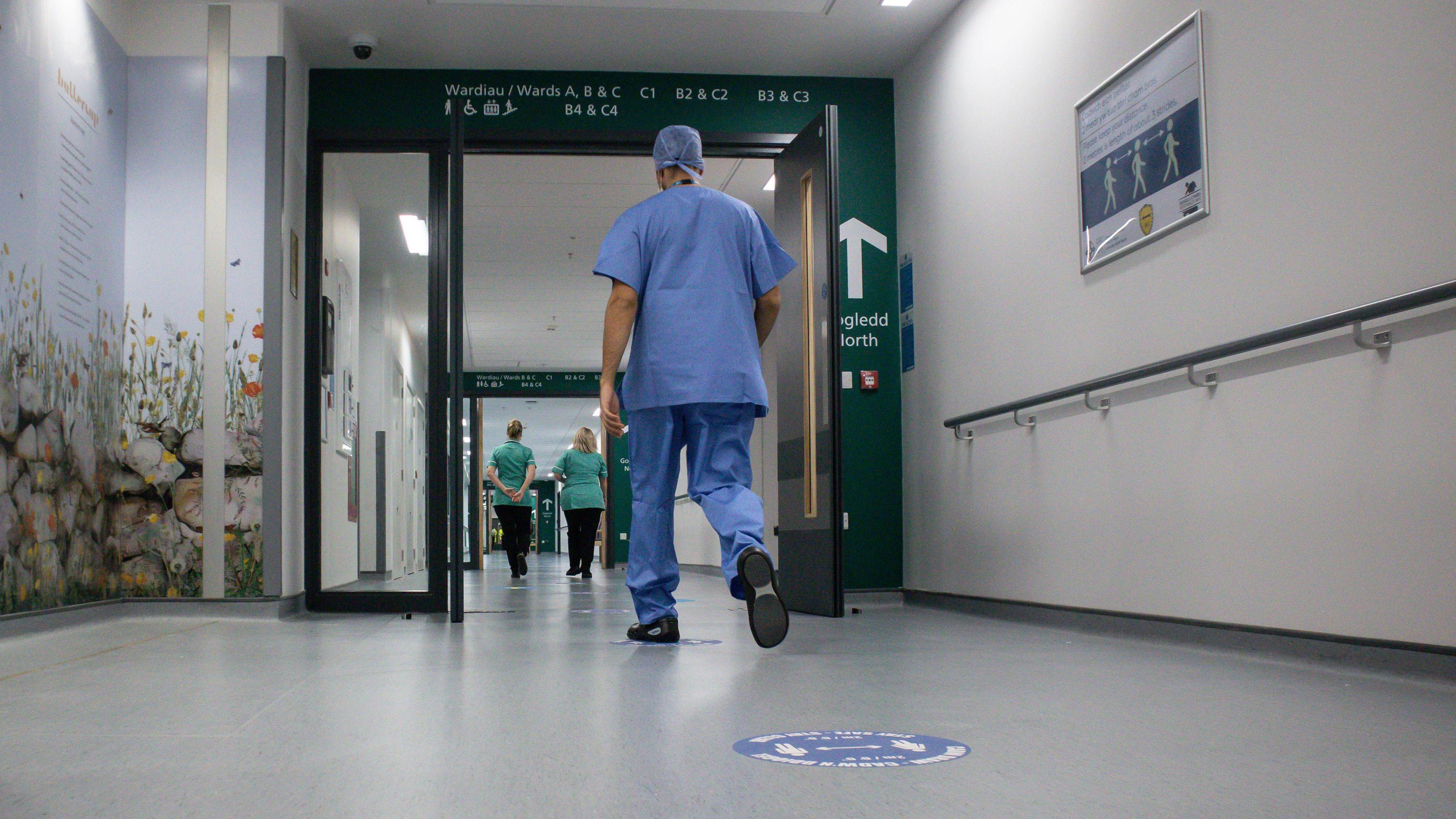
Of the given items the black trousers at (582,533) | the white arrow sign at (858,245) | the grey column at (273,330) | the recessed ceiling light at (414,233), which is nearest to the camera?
the grey column at (273,330)

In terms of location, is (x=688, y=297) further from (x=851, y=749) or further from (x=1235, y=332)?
(x=851, y=749)

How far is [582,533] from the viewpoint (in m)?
10.1

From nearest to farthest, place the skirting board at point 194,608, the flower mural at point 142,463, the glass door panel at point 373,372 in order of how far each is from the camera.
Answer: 1. the flower mural at point 142,463
2. the skirting board at point 194,608
3. the glass door panel at point 373,372

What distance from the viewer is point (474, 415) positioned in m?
14.2

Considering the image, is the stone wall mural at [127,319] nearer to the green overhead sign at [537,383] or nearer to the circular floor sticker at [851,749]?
the circular floor sticker at [851,749]

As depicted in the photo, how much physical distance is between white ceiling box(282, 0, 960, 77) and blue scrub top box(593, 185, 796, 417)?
189 centimetres

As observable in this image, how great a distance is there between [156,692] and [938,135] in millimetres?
4065

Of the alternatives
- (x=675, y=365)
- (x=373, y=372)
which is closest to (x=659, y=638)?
(x=675, y=365)

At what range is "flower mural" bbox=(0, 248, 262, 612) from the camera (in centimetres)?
383

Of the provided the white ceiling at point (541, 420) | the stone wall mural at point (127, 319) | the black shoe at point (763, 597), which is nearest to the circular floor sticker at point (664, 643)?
the black shoe at point (763, 597)

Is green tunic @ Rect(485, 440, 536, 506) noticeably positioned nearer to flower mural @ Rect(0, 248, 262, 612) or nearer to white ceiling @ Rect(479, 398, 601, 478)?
white ceiling @ Rect(479, 398, 601, 478)

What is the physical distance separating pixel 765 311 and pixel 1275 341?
1370mm

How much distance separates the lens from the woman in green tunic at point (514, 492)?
32.6 ft

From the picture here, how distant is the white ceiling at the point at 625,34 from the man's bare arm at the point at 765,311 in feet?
6.38
